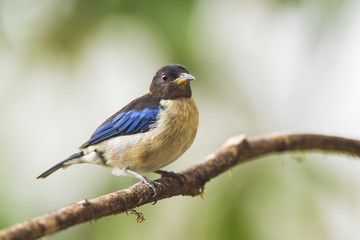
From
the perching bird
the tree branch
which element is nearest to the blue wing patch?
the perching bird

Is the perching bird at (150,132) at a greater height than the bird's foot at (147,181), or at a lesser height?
greater

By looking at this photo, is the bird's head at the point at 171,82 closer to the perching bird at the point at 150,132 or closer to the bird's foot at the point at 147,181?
the perching bird at the point at 150,132

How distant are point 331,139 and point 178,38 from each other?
1.60 meters

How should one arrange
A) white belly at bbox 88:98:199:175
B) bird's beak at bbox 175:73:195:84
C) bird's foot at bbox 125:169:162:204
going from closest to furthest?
1. bird's foot at bbox 125:169:162:204
2. white belly at bbox 88:98:199:175
3. bird's beak at bbox 175:73:195:84

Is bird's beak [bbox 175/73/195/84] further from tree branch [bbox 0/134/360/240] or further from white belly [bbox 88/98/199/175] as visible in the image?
tree branch [bbox 0/134/360/240]

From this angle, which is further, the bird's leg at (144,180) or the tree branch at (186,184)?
the bird's leg at (144,180)

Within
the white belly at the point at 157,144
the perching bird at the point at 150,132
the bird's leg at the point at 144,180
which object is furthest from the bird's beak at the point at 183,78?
the bird's leg at the point at 144,180

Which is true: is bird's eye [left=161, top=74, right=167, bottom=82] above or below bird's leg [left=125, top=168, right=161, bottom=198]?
above

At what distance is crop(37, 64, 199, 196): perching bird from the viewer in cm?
375

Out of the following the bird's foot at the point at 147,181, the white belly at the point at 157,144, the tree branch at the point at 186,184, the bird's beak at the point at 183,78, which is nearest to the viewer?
the tree branch at the point at 186,184

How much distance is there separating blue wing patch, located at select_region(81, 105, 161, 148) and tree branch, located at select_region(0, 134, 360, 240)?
0.46m

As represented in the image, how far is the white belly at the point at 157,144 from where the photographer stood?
3.73 meters

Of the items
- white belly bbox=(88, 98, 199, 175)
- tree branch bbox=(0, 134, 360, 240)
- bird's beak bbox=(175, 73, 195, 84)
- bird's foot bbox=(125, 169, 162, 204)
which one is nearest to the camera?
tree branch bbox=(0, 134, 360, 240)

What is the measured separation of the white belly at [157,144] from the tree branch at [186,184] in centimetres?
17
